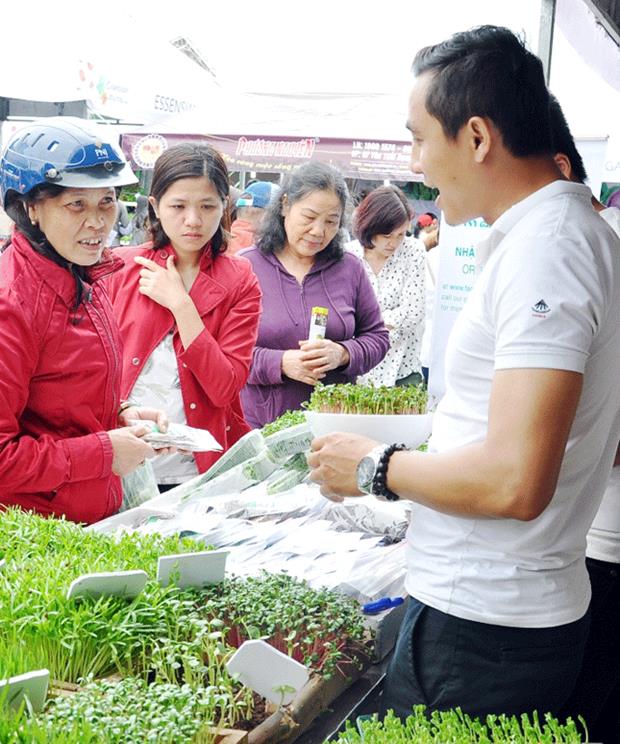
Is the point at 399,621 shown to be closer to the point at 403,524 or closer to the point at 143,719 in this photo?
the point at 403,524

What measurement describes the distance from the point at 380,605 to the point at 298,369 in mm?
1794

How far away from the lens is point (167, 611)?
1.66m

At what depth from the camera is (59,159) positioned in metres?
2.29

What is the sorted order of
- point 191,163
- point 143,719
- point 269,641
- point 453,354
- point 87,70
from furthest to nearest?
point 87,70 → point 191,163 → point 269,641 → point 453,354 → point 143,719

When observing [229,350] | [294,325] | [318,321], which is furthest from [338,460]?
[294,325]

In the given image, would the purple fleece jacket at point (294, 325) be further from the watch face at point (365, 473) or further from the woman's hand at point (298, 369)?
the watch face at point (365, 473)

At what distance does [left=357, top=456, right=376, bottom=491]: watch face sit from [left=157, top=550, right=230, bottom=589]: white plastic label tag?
0.41m

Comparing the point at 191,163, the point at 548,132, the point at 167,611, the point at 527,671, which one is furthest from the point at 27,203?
the point at 527,671

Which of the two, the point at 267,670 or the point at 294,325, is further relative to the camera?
the point at 294,325

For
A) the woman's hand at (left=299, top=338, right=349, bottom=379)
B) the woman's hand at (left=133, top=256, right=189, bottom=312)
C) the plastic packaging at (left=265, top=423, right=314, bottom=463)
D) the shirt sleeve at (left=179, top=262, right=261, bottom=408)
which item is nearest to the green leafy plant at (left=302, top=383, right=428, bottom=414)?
the plastic packaging at (left=265, top=423, right=314, bottom=463)

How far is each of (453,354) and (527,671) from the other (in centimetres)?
57

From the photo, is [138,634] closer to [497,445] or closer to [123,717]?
[123,717]

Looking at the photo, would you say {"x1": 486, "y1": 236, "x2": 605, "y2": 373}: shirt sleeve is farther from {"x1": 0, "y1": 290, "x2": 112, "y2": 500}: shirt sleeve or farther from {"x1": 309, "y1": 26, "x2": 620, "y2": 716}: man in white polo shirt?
{"x1": 0, "y1": 290, "x2": 112, "y2": 500}: shirt sleeve

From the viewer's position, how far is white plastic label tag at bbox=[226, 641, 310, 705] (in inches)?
58.1
